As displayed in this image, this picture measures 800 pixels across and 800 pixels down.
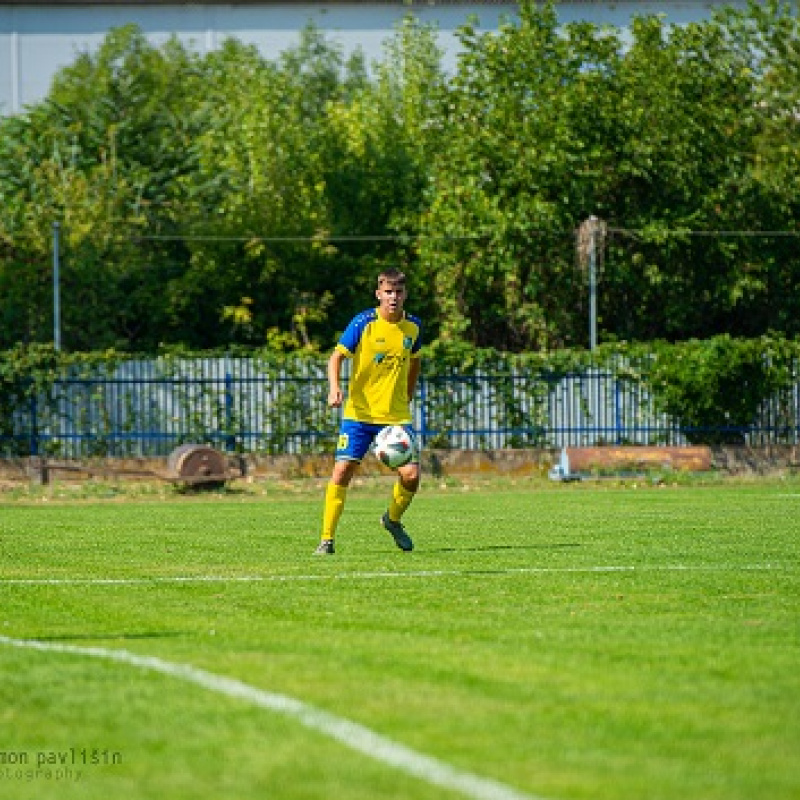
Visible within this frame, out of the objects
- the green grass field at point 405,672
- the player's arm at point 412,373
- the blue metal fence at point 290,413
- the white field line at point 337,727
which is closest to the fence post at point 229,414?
the blue metal fence at point 290,413

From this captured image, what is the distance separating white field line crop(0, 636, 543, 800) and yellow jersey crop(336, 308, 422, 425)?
7046 mm

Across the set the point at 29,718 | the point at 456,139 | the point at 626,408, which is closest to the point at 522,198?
the point at 456,139

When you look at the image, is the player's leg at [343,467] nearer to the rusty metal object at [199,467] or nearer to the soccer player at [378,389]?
the soccer player at [378,389]

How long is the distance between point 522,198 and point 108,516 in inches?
929

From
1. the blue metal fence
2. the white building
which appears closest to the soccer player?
the blue metal fence

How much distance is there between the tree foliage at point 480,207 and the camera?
47469 millimetres

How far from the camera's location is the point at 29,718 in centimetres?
797

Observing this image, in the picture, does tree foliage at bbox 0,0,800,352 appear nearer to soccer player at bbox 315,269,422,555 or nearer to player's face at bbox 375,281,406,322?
soccer player at bbox 315,269,422,555

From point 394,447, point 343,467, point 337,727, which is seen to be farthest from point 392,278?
point 337,727

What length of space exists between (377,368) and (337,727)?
9.44 metres

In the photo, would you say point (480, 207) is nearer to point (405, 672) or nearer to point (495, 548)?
point (495, 548)

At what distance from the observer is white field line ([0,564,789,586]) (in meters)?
13.8

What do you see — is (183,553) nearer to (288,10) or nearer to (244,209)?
(244,209)

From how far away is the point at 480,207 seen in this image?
47.3m
